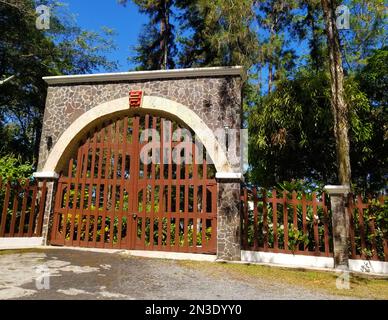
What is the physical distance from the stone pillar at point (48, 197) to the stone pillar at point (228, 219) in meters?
4.37

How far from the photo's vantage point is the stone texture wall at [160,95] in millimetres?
7926

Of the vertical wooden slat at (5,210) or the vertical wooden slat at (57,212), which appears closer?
the vertical wooden slat at (5,210)

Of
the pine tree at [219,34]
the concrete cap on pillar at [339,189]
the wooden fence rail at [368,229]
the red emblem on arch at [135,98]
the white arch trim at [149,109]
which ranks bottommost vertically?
the wooden fence rail at [368,229]

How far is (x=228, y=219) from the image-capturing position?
24.2 ft

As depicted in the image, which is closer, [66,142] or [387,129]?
[66,142]

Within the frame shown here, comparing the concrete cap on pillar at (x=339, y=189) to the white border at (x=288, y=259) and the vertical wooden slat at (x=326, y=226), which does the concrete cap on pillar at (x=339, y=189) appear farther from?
the white border at (x=288, y=259)

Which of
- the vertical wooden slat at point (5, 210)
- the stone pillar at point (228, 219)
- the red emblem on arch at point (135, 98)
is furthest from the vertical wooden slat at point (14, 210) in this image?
the stone pillar at point (228, 219)

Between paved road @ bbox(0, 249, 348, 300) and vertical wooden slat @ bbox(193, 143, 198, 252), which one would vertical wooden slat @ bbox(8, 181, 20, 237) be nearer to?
paved road @ bbox(0, 249, 348, 300)

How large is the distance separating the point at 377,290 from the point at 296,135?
586 centimetres

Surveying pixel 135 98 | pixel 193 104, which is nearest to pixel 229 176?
pixel 193 104

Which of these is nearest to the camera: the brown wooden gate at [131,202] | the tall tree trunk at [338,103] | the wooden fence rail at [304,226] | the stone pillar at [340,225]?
the stone pillar at [340,225]
